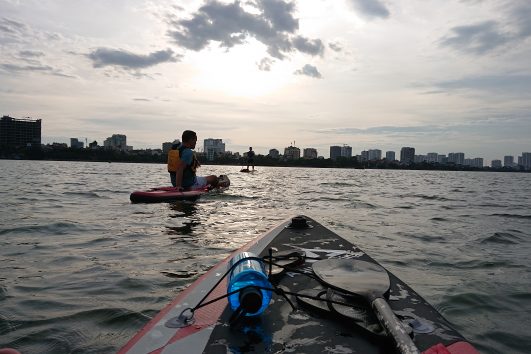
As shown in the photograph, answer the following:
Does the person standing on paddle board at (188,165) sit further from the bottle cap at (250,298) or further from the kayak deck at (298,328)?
the bottle cap at (250,298)

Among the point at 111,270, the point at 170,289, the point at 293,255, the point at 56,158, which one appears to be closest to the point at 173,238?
the point at 111,270

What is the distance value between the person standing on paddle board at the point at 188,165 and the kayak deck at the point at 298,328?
8.46 meters

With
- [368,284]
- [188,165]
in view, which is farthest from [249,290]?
[188,165]

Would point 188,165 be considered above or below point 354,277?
above

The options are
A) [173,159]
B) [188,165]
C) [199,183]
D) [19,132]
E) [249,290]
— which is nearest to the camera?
[249,290]

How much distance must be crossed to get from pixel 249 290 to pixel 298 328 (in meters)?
0.34

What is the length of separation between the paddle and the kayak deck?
0.06 meters

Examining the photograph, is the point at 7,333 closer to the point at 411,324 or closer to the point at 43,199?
the point at 411,324

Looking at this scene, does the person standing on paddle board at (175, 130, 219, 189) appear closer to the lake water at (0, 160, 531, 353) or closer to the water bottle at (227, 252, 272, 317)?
the lake water at (0, 160, 531, 353)

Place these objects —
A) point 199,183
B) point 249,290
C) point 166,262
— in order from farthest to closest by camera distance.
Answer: point 199,183, point 166,262, point 249,290

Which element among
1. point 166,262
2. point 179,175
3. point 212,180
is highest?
point 179,175

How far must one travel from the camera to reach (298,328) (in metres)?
2.09

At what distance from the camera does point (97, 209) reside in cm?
978

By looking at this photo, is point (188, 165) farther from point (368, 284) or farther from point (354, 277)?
point (368, 284)
